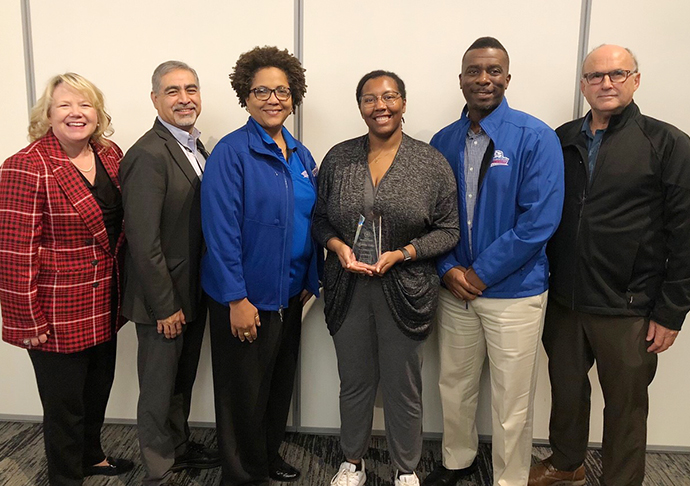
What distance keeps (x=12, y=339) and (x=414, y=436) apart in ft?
5.28

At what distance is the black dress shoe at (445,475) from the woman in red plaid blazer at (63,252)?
149 centimetres

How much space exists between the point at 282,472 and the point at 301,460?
16cm

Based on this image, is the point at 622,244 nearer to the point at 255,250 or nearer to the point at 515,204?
the point at 515,204

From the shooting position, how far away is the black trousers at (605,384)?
1.95 metres

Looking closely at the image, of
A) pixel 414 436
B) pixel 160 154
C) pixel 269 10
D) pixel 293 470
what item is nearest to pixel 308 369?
pixel 293 470

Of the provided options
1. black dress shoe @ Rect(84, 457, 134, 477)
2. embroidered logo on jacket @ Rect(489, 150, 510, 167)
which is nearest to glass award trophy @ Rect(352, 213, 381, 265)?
embroidered logo on jacket @ Rect(489, 150, 510, 167)

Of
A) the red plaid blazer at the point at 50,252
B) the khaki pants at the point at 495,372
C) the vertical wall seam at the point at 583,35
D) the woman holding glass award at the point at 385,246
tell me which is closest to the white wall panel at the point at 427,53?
the vertical wall seam at the point at 583,35

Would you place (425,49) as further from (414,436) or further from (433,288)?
(414,436)

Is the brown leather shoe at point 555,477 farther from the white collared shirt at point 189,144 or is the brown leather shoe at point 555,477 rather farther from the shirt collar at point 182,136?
the shirt collar at point 182,136

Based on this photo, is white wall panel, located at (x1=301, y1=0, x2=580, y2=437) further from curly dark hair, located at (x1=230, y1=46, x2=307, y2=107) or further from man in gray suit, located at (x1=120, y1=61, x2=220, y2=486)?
man in gray suit, located at (x1=120, y1=61, x2=220, y2=486)

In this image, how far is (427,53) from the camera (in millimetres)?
2307

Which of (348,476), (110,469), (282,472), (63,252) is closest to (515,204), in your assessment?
(348,476)

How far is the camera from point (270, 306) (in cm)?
191

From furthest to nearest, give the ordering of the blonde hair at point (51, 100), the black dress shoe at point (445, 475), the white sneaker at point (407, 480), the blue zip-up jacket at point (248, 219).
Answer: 1. the black dress shoe at point (445, 475)
2. the white sneaker at point (407, 480)
3. the blonde hair at point (51, 100)
4. the blue zip-up jacket at point (248, 219)
